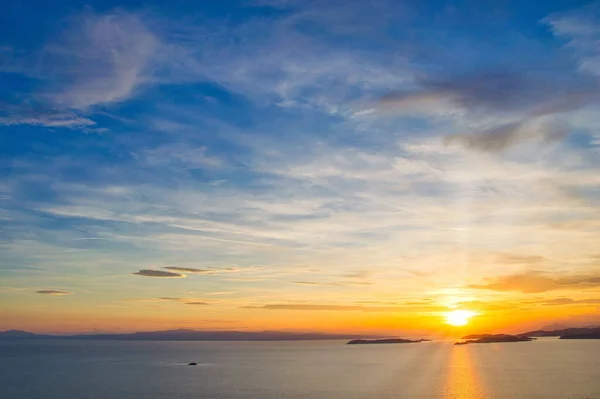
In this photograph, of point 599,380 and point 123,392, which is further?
point 599,380

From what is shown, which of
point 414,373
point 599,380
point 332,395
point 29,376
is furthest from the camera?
point 414,373

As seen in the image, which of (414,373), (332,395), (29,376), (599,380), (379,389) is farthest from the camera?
(414,373)

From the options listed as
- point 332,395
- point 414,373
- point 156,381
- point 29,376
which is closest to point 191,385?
point 156,381

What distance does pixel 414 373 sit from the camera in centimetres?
14325

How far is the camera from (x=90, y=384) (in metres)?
111

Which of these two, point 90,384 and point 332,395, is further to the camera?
point 90,384

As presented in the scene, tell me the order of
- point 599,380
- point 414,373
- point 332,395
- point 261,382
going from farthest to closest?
point 414,373, point 261,382, point 599,380, point 332,395

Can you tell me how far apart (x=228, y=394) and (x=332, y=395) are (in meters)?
18.7

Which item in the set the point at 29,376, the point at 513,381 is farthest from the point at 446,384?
the point at 29,376

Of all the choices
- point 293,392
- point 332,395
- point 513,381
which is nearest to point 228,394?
point 293,392

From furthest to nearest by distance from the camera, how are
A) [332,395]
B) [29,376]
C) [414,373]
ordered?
1. [414,373]
2. [29,376]
3. [332,395]

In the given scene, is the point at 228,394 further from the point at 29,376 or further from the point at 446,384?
the point at 29,376

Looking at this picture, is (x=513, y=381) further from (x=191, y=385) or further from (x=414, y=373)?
(x=191, y=385)

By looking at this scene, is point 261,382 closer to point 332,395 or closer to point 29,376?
point 332,395
